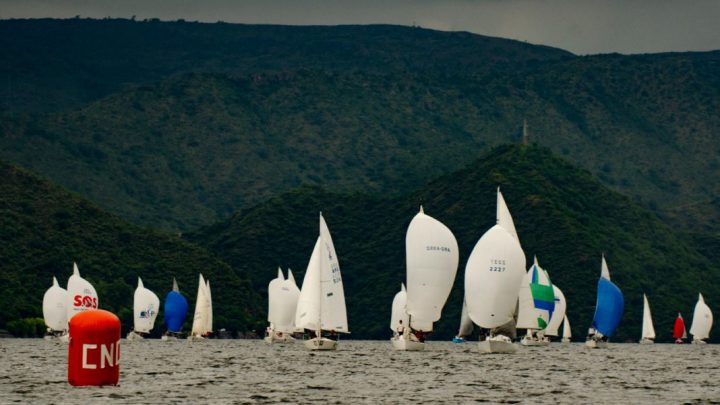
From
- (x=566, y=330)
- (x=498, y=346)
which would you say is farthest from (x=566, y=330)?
(x=498, y=346)

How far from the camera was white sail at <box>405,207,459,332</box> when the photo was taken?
79.2m

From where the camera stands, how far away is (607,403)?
145ft

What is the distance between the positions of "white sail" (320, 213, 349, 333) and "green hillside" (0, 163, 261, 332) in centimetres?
4575

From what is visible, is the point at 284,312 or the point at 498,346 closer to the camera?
the point at 498,346

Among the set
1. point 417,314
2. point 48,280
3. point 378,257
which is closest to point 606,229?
point 378,257

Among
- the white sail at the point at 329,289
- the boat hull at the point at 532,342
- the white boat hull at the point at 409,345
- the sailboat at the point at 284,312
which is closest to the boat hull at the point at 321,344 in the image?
the white sail at the point at 329,289

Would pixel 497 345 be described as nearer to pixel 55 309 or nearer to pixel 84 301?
pixel 84 301

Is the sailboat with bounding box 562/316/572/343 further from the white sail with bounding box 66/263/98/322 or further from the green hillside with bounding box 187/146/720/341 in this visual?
the white sail with bounding box 66/263/98/322

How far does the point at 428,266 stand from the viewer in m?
79.2

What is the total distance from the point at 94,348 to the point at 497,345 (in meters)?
42.6

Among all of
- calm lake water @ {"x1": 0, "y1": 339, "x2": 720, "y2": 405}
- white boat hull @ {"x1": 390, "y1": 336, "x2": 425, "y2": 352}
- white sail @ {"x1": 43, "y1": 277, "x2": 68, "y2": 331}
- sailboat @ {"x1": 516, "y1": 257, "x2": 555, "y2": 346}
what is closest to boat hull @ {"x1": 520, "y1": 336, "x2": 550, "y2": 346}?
sailboat @ {"x1": 516, "y1": 257, "x2": 555, "y2": 346}

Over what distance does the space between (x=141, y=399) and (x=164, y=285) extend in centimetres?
10171

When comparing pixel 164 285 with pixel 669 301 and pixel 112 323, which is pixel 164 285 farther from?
pixel 112 323

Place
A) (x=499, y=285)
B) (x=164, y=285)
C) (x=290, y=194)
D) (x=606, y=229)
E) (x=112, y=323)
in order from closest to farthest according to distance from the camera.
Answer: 1. (x=112, y=323)
2. (x=499, y=285)
3. (x=164, y=285)
4. (x=606, y=229)
5. (x=290, y=194)
